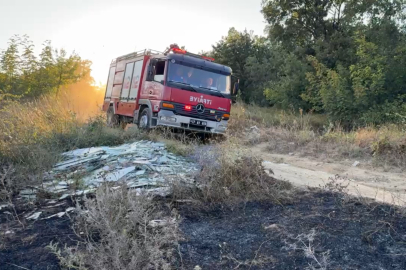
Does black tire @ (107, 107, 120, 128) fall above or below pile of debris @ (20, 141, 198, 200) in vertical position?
above

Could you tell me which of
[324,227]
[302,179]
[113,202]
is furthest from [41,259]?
[302,179]

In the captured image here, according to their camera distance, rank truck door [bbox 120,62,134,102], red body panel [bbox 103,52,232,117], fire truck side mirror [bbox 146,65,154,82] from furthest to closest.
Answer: truck door [bbox 120,62,134,102] → fire truck side mirror [bbox 146,65,154,82] → red body panel [bbox 103,52,232,117]

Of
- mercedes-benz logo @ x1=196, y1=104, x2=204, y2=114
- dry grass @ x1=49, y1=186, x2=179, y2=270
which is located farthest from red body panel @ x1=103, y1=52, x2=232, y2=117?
dry grass @ x1=49, y1=186, x2=179, y2=270

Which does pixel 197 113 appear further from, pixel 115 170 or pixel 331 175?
pixel 115 170

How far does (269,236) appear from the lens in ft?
11.3

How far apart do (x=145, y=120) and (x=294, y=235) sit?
8694 mm

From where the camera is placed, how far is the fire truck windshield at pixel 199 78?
36.0 ft

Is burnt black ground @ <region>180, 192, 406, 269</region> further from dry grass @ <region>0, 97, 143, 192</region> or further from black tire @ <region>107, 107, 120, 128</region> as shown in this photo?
black tire @ <region>107, 107, 120, 128</region>

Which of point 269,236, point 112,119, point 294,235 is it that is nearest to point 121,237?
point 269,236

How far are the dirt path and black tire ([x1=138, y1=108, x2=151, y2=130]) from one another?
147 inches

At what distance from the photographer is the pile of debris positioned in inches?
193

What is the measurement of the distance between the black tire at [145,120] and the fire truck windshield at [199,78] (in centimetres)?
135

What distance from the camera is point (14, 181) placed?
533cm

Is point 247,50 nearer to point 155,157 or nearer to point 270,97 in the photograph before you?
point 270,97
